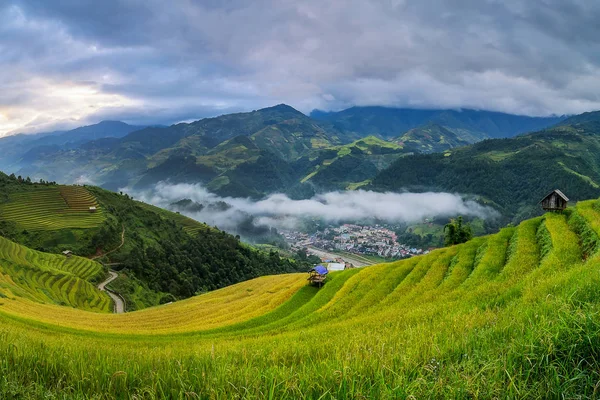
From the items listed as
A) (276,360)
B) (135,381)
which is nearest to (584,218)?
(276,360)

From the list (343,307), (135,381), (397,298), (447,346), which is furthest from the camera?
(343,307)

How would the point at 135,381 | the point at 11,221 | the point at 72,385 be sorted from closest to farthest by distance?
the point at 72,385 < the point at 135,381 < the point at 11,221

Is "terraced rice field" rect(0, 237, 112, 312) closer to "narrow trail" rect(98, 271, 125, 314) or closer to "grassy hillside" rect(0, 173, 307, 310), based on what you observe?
"narrow trail" rect(98, 271, 125, 314)

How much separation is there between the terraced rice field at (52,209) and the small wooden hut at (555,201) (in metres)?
139

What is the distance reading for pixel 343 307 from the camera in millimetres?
22391

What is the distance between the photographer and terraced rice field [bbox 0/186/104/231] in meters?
122

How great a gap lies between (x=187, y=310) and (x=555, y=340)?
36057 millimetres

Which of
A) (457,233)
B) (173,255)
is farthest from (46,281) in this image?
(457,233)

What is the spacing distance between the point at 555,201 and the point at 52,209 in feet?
540

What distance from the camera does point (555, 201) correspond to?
2741cm

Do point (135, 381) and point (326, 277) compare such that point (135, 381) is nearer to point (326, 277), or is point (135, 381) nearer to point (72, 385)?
point (72, 385)

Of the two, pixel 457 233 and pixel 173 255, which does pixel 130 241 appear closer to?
pixel 173 255

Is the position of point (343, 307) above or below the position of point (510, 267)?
below

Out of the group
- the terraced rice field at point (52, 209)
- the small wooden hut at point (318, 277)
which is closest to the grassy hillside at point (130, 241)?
the terraced rice field at point (52, 209)
